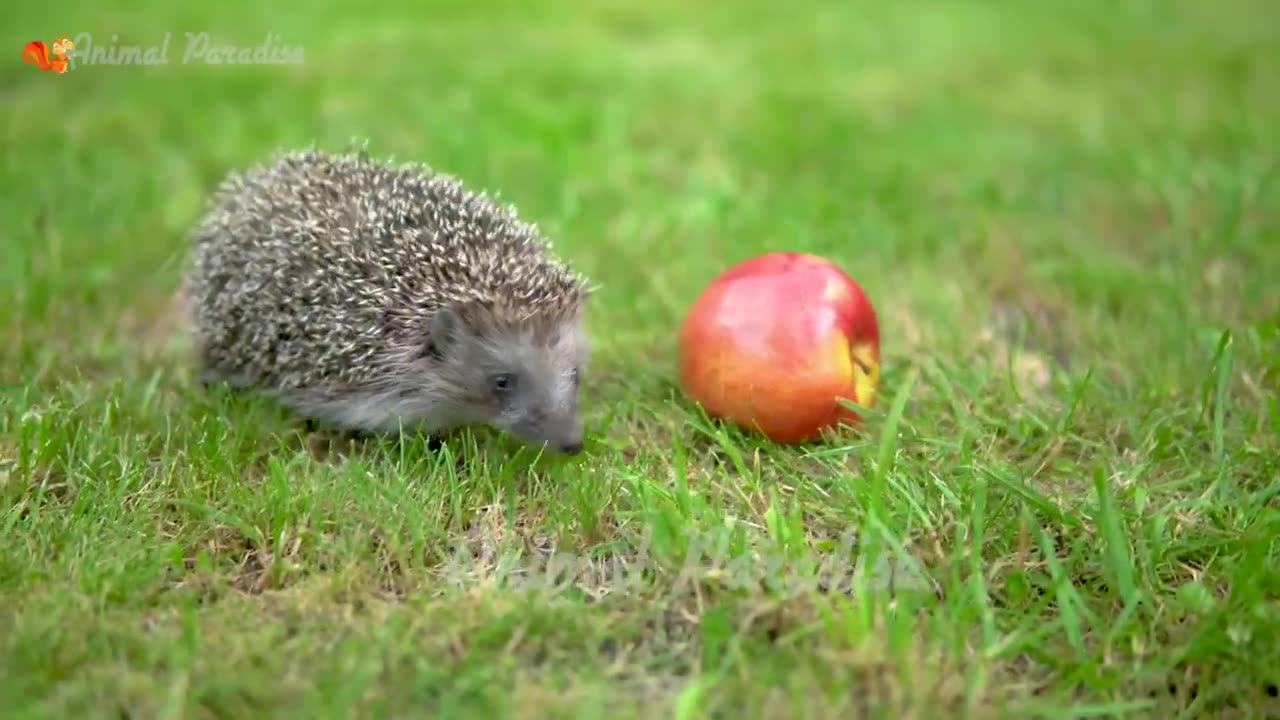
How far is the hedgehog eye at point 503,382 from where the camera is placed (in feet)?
12.7

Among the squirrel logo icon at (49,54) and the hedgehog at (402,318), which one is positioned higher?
the squirrel logo icon at (49,54)

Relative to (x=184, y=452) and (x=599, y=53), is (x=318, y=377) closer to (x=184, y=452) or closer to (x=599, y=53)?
(x=184, y=452)

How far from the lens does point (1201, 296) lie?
508cm

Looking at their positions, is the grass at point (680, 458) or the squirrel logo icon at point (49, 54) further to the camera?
the squirrel logo icon at point (49, 54)

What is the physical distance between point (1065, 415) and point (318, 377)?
2834mm

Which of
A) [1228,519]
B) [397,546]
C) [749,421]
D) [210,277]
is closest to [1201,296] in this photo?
[1228,519]

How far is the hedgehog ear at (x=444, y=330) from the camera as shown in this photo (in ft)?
12.7

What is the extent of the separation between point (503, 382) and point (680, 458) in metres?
0.83

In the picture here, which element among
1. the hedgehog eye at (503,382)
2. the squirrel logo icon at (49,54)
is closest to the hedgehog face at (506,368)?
the hedgehog eye at (503,382)

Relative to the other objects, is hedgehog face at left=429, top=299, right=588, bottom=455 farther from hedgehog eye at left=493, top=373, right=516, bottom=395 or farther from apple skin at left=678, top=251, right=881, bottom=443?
apple skin at left=678, top=251, right=881, bottom=443

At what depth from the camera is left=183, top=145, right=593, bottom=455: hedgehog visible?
3.87 meters

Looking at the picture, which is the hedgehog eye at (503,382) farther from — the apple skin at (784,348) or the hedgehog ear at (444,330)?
the apple skin at (784,348)

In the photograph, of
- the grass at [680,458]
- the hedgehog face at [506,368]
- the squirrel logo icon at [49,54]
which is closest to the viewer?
the grass at [680,458]

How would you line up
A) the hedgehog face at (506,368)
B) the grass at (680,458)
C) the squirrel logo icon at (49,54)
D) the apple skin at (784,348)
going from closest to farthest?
the grass at (680,458)
the apple skin at (784,348)
the hedgehog face at (506,368)
the squirrel logo icon at (49,54)
